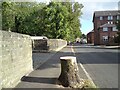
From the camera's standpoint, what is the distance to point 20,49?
1155cm

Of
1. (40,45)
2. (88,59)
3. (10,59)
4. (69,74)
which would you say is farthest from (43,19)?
(10,59)

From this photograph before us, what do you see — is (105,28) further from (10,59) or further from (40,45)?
(10,59)

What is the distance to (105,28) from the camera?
99.4 meters

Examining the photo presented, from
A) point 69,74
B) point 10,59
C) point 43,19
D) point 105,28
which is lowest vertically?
point 69,74

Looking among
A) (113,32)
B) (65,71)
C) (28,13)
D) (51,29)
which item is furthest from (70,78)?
(113,32)

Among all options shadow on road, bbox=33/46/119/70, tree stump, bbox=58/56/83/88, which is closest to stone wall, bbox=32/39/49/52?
shadow on road, bbox=33/46/119/70

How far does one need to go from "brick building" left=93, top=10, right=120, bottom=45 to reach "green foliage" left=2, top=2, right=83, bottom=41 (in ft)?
53.4

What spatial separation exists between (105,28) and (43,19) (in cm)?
4194

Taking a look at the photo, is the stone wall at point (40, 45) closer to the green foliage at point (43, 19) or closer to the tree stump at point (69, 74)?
the green foliage at point (43, 19)

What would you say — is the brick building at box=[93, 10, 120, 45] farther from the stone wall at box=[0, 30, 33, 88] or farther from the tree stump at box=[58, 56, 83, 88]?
the tree stump at box=[58, 56, 83, 88]

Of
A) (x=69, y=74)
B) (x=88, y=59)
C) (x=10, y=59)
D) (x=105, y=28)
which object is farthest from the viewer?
(x=105, y=28)

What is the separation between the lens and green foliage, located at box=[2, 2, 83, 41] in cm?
5869

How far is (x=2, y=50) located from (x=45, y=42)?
110 feet

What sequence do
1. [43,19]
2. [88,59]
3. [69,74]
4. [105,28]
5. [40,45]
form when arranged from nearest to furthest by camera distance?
[69,74], [88,59], [40,45], [43,19], [105,28]
